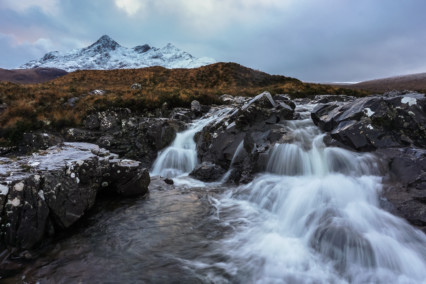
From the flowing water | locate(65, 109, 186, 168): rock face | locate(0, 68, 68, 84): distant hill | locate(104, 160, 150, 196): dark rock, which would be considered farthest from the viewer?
locate(0, 68, 68, 84): distant hill

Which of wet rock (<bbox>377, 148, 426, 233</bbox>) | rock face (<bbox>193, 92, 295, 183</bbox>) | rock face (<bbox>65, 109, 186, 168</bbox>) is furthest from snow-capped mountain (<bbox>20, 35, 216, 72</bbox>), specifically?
wet rock (<bbox>377, 148, 426, 233</bbox>)

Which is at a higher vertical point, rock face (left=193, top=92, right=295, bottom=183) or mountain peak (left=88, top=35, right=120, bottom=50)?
mountain peak (left=88, top=35, right=120, bottom=50)

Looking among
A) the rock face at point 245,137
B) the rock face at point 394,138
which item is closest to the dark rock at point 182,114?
the rock face at point 245,137

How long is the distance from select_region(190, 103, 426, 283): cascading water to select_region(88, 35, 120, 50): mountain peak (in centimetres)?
20433

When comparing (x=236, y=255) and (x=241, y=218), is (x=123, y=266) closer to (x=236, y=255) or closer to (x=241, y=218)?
(x=236, y=255)

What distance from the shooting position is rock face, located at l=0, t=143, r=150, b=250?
459 cm

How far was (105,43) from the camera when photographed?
612 ft

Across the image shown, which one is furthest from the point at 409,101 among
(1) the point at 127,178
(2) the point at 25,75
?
(2) the point at 25,75

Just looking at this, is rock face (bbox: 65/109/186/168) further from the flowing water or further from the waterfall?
the flowing water

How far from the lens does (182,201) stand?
308 inches

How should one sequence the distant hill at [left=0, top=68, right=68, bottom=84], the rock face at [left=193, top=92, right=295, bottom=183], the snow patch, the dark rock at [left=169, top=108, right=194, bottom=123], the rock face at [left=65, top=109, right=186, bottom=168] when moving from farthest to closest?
the distant hill at [left=0, top=68, right=68, bottom=84], the dark rock at [left=169, top=108, right=194, bottom=123], the rock face at [left=65, top=109, right=186, bottom=168], the rock face at [left=193, top=92, right=295, bottom=183], the snow patch

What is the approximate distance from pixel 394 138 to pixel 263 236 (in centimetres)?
582

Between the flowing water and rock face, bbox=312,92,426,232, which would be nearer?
the flowing water

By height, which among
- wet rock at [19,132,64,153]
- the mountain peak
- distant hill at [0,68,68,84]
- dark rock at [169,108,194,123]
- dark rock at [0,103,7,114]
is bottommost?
wet rock at [19,132,64,153]
